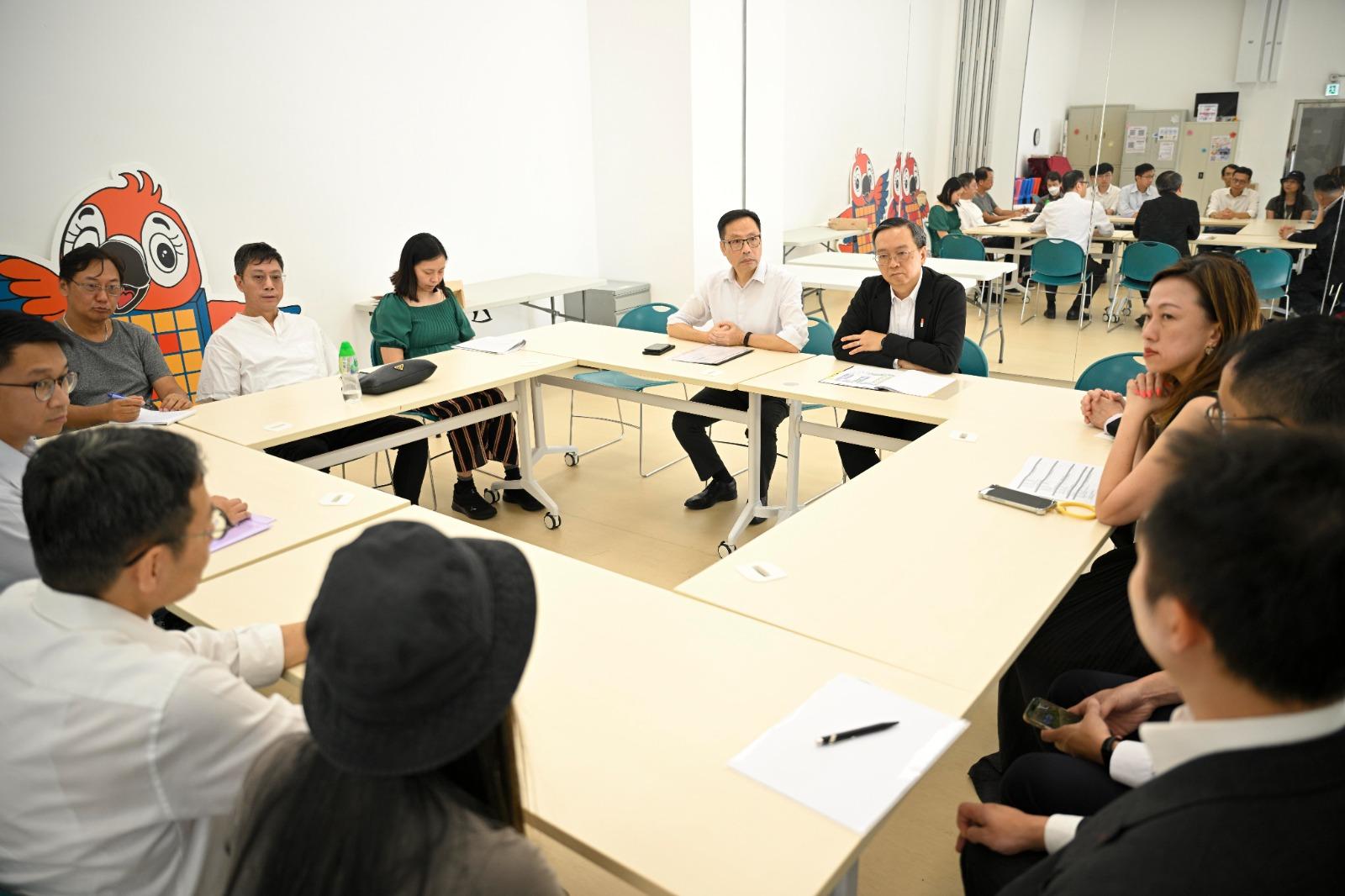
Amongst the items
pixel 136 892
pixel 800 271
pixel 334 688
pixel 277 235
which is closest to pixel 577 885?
pixel 136 892

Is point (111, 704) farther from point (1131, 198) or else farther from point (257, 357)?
point (1131, 198)

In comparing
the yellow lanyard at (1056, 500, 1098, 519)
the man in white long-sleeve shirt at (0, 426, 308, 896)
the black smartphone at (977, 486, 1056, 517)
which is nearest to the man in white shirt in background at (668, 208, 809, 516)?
the black smartphone at (977, 486, 1056, 517)

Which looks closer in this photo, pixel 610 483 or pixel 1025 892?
pixel 1025 892

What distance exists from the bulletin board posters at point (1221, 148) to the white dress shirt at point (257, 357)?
4599mm

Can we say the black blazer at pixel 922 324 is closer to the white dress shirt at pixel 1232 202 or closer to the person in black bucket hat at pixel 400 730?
the white dress shirt at pixel 1232 202

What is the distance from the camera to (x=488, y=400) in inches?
164

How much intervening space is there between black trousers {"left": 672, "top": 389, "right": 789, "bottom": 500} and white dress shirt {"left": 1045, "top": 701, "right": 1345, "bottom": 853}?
3063 mm

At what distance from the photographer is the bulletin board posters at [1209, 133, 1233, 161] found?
4.56 metres

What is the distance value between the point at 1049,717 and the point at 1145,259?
4238mm

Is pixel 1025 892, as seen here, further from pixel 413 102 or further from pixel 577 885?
pixel 413 102

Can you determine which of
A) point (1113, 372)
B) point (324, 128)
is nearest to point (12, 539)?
point (1113, 372)

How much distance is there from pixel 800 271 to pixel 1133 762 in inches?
201

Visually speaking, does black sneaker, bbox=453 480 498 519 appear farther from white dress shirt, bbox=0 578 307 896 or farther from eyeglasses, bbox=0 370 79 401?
white dress shirt, bbox=0 578 307 896

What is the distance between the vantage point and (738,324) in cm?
429
